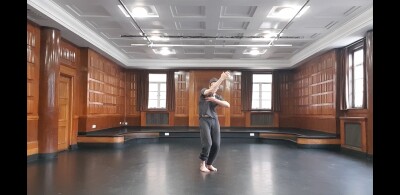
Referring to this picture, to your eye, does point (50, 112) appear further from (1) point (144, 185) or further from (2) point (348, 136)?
(2) point (348, 136)

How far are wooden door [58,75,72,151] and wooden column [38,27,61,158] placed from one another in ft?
3.60

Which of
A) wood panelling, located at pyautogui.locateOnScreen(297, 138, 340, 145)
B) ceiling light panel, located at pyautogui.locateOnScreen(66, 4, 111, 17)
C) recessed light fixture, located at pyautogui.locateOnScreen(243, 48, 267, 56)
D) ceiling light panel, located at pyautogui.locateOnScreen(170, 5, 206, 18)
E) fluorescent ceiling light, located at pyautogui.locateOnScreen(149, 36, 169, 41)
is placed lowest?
wood panelling, located at pyautogui.locateOnScreen(297, 138, 340, 145)

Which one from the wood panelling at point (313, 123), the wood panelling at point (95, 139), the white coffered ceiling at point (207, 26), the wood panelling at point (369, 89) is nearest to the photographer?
the white coffered ceiling at point (207, 26)

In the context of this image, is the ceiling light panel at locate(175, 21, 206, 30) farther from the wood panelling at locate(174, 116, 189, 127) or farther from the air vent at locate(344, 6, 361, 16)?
the wood panelling at locate(174, 116, 189, 127)

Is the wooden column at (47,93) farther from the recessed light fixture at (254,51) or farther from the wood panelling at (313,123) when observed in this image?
the wood panelling at (313,123)

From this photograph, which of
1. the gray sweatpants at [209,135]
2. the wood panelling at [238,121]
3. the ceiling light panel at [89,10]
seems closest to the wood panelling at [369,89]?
the gray sweatpants at [209,135]

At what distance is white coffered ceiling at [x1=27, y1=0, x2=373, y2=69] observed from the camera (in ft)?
19.9

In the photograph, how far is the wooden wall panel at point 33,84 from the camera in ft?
20.1

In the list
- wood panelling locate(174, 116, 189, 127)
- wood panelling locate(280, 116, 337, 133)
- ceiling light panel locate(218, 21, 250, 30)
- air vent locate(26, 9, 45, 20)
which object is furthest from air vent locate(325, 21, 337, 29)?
wood panelling locate(174, 116, 189, 127)

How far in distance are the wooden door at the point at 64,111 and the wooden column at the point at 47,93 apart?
1.10 meters

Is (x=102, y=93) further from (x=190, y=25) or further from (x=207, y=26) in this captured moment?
(x=207, y=26)

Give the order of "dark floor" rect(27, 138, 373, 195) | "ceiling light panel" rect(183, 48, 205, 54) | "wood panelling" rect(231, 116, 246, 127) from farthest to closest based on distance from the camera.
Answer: "wood panelling" rect(231, 116, 246, 127) → "ceiling light panel" rect(183, 48, 205, 54) → "dark floor" rect(27, 138, 373, 195)

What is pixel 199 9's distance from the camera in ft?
21.3

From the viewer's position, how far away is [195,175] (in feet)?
14.9
